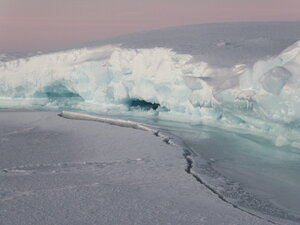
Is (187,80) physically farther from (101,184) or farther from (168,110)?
(101,184)

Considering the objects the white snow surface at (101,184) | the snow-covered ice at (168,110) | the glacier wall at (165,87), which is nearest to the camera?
the white snow surface at (101,184)

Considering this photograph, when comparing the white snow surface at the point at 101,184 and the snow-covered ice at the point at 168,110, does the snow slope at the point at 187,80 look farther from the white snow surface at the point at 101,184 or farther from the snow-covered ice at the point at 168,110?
the white snow surface at the point at 101,184

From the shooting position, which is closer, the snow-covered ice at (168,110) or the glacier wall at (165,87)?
the snow-covered ice at (168,110)

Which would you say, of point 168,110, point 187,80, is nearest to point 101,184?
point 187,80

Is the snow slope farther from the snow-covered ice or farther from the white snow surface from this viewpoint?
the white snow surface

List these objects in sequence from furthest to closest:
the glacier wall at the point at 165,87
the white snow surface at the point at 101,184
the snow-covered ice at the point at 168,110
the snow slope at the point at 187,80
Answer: the snow slope at the point at 187,80
the glacier wall at the point at 165,87
the snow-covered ice at the point at 168,110
the white snow surface at the point at 101,184

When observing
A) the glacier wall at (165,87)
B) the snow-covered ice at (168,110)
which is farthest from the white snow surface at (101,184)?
the glacier wall at (165,87)
